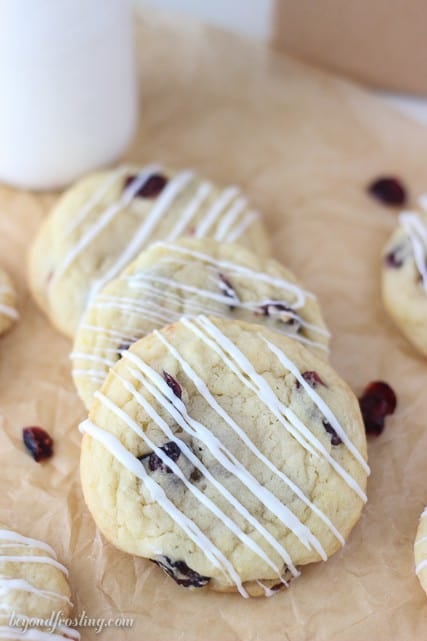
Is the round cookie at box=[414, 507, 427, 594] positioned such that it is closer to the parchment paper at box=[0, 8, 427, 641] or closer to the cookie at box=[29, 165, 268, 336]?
the parchment paper at box=[0, 8, 427, 641]

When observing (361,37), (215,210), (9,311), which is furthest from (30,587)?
(361,37)

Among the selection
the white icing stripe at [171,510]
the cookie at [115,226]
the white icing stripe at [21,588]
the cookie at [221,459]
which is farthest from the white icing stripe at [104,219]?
the white icing stripe at [21,588]

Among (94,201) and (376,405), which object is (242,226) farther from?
(376,405)

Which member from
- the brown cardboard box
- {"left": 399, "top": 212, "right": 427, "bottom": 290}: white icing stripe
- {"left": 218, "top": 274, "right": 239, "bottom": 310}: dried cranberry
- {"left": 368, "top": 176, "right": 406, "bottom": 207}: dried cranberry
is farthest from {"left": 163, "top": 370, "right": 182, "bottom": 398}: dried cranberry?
the brown cardboard box

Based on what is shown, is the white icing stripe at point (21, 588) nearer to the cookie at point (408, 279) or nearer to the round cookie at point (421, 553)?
the round cookie at point (421, 553)

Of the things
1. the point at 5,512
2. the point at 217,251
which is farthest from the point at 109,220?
the point at 5,512
